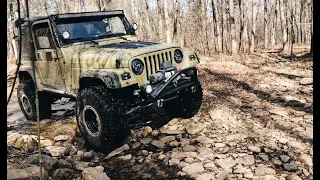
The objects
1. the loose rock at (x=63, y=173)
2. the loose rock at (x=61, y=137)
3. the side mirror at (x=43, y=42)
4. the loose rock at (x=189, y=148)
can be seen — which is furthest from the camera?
the loose rock at (x=61, y=137)

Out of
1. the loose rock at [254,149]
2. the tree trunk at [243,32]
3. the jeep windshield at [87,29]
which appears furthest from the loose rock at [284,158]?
the tree trunk at [243,32]

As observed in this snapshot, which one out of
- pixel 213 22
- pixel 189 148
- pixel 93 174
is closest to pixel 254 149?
pixel 189 148

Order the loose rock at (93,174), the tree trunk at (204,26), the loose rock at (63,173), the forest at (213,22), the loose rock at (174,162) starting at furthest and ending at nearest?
1. the tree trunk at (204,26)
2. the forest at (213,22)
3. the loose rock at (174,162)
4. the loose rock at (63,173)
5. the loose rock at (93,174)

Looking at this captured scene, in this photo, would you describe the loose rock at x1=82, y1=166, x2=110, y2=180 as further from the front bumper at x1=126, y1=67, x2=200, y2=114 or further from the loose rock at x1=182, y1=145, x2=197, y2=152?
the loose rock at x1=182, y1=145, x2=197, y2=152

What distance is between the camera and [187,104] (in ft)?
19.0

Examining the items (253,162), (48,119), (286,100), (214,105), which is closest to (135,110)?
(253,162)

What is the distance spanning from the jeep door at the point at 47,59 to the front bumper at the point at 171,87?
1803mm

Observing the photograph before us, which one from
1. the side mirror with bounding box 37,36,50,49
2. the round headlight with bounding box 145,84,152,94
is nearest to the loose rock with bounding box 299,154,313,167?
the round headlight with bounding box 145,84,152,94

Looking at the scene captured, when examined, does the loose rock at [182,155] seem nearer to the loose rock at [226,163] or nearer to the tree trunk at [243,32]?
the loose rock at [226,163]

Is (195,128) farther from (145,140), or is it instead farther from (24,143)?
(24,143)

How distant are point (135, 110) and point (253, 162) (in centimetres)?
191

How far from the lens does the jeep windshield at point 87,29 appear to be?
17.3 ft

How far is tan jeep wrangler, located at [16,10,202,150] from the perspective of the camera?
4504 millimetres

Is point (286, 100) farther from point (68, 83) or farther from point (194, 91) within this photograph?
point (68, 83)
